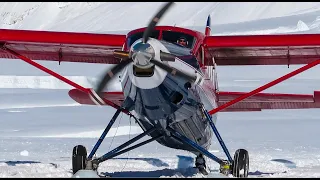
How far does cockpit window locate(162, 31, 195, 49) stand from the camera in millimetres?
8537

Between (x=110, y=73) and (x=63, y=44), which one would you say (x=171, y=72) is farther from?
(x=63, y=44)

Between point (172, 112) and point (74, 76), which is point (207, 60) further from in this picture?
point (74, 76)

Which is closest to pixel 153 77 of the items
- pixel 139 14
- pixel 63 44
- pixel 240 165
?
pixel 240 165

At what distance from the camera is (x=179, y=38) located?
28.6ft

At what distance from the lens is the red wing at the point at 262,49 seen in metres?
10.2

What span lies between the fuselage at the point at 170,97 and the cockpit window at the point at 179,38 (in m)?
0.23

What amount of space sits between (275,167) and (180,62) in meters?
4.50

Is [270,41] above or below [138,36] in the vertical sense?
above

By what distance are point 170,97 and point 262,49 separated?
9.79ft

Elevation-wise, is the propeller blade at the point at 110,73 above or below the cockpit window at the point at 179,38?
below

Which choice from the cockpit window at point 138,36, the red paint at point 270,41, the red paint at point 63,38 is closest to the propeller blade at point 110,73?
the cockpit window at point 138,36

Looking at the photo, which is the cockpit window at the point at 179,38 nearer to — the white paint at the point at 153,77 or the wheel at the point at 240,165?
the white paint at the point at 153,77

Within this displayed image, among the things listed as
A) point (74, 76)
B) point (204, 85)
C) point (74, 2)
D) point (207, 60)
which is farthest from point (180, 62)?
point (74, 2)

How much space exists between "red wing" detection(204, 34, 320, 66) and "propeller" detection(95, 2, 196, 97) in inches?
86.5
